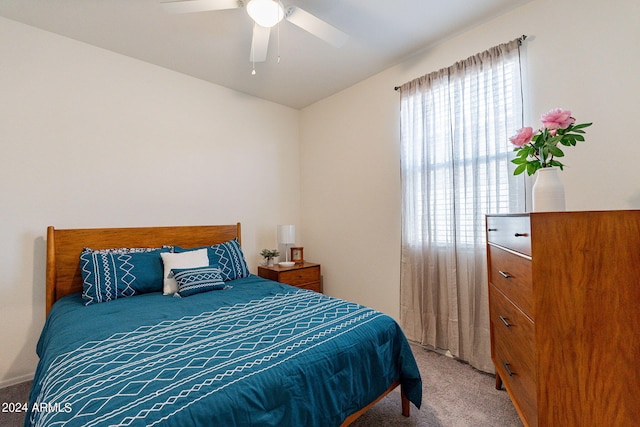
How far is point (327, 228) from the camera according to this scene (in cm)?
362

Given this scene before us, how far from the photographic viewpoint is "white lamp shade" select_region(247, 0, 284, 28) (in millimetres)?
1675

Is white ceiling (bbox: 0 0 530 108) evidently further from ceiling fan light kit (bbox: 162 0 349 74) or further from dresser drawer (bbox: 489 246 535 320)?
dresser drawer (bbox: 489 246 535 320)

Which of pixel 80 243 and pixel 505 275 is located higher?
pixel 80 243

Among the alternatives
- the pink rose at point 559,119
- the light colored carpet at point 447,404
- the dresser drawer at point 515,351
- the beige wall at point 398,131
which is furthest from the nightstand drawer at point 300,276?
the pink rose at point 559,119

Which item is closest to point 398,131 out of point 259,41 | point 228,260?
point 259,41

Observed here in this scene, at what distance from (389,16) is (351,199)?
1795 mm

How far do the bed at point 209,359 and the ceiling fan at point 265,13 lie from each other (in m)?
1.83

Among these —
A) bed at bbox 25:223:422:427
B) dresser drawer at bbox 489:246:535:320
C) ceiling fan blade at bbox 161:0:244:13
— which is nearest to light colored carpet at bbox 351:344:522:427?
bed at bbox 25:223:422:427

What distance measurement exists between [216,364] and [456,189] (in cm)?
217

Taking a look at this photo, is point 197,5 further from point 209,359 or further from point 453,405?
point 453,405

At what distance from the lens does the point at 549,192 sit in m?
1.37

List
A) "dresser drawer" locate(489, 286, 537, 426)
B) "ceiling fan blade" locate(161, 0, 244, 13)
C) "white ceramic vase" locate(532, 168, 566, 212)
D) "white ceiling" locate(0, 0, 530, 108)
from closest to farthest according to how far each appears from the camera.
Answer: "dresser drawer" locate(489, 286, 537, 426), "white ceramic vase" locate(532, 168, 566, 212), "ceiling fan blade" locate(161, 0, 244, 13), "white ceiling" locate(0, 0, 530, 108)

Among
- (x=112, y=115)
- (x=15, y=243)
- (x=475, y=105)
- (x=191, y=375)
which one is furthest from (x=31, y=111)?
(x=475, y=105)

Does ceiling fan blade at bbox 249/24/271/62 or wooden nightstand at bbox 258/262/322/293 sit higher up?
ceiling fan blade at bbox 249/24/271/62
